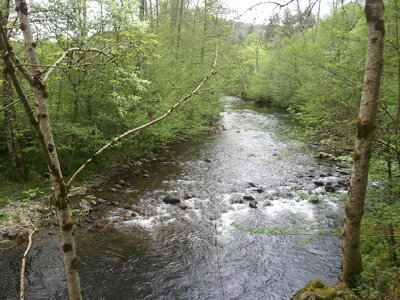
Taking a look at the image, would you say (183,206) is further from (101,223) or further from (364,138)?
(364,138)

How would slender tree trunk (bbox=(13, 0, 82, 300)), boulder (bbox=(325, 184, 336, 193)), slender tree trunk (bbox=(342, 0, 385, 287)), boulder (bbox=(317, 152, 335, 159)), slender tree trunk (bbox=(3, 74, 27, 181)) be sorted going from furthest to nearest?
1. boulder (bbox=(317, 152, 335, 159))
2. boulder (bbox=(325, 184, 336, 193))
3. slender tree trunk (bbox=(3, 74, 27, 181))
4. slender tree trunk (bbox=(342, 0, 385, 287))
5. slender tree trunk (bbox=(13, 0, 82, 300))

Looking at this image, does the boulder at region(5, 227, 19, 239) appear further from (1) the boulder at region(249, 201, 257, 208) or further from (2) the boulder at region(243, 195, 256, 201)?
(2) the boulder at region(243, 195, 256, 201)

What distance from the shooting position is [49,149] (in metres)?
2.19

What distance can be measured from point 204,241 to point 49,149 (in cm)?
749

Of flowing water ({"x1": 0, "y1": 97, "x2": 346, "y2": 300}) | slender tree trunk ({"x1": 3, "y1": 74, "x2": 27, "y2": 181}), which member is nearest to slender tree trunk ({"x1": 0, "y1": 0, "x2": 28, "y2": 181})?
slender tree trunk ({"x1": 3, "y1": 74, "x2": 27, "y2": 181})

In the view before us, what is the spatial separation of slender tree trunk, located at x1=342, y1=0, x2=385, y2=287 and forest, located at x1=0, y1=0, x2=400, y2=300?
0.06ft

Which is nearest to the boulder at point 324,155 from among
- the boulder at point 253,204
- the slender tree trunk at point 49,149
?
the boulder at point 253,204

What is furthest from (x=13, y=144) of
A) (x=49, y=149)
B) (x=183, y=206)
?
(x=49, y=149)

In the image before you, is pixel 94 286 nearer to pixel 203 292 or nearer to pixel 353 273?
pixel 203 292

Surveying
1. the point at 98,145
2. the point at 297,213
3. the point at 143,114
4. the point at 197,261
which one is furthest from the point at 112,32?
the point at 297,213

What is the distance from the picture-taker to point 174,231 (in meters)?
9.48

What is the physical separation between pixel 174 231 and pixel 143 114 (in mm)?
6403

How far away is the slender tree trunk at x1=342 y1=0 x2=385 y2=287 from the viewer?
11.0 ft

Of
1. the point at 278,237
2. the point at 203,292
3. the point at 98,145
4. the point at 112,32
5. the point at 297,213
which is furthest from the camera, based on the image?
the point at 98,145
